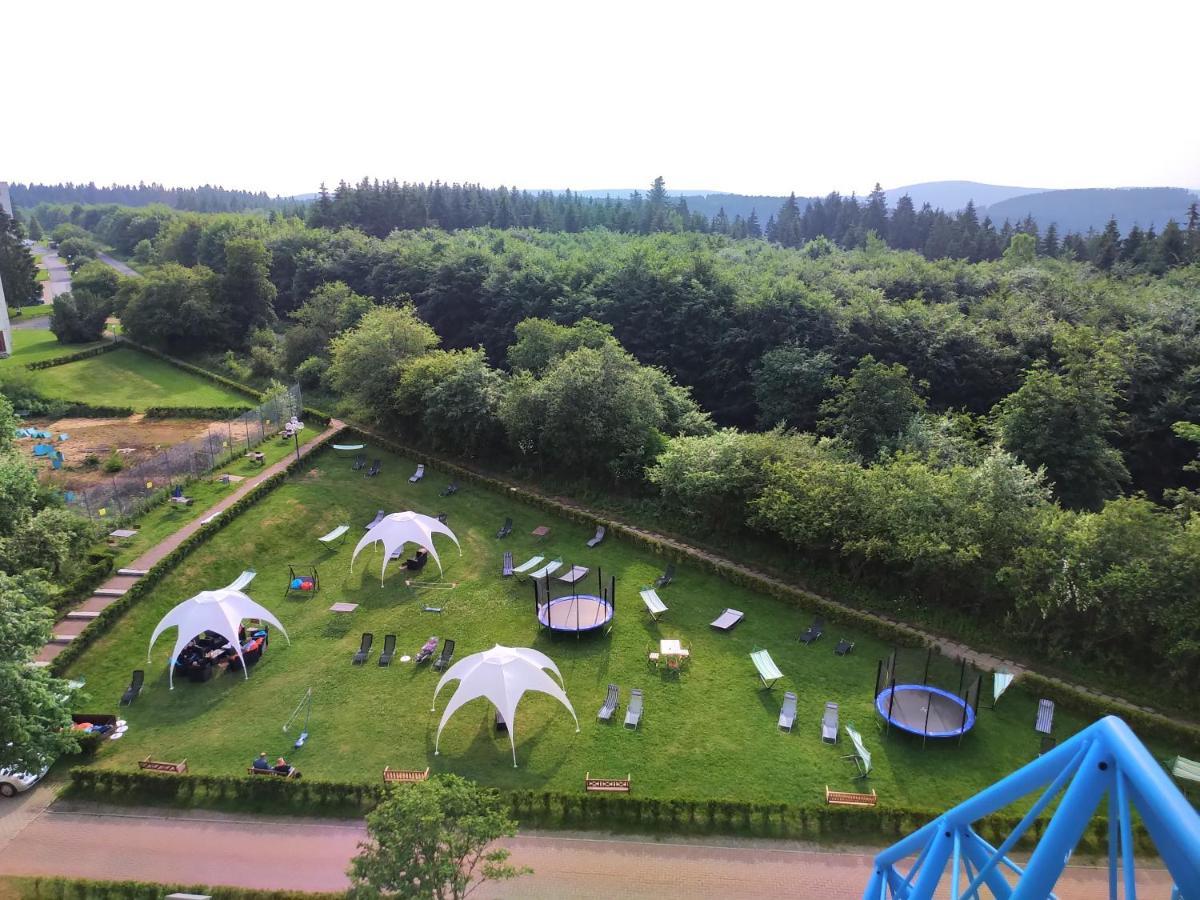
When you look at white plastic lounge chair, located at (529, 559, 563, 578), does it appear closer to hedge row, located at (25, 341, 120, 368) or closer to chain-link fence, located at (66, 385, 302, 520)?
chain-link fence, located at (66, 385, 302, 520)

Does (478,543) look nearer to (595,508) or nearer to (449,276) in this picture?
(595,508)

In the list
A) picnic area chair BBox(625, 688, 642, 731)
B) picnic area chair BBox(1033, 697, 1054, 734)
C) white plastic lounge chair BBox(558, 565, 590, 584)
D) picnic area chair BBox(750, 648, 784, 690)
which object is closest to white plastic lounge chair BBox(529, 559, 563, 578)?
white plastic lounge chair BBox(558, 565, 590, 584)

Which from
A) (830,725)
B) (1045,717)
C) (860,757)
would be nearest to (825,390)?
(1045,717)

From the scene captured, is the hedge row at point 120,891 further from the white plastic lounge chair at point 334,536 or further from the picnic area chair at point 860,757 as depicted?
the white plastic lounge chair at point 334,536

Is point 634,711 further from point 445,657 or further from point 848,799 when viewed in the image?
point 445,657

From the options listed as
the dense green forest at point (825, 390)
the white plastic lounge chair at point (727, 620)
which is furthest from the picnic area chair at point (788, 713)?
the dense green forest at point (825, 390)

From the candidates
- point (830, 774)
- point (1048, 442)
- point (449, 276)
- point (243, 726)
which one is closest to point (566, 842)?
point (830, 774)
